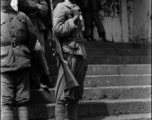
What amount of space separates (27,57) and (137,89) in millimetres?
2939

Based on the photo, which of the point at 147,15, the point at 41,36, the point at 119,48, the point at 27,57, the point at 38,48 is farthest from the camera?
the point at 147,15

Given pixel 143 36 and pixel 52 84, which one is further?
pixel 143 36

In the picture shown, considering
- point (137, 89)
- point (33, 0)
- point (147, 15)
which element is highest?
point (33, 0)

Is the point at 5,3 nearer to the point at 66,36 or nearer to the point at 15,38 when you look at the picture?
the point at 15,38

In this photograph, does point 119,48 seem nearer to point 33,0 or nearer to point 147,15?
point 147,15

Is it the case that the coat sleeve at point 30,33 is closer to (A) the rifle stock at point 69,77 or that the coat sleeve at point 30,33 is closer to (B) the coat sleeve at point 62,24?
(B) the coat sleeve at point 62,24

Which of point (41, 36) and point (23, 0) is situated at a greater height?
point (23, 0)

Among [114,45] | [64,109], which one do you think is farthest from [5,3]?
[114,45]

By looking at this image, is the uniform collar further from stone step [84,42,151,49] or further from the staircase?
stone step [84,42,151,49]

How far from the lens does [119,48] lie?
912 cm

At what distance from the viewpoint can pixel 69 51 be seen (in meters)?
4.48

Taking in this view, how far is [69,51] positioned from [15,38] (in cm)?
83

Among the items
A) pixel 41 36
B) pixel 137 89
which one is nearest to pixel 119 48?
pixel 137 89

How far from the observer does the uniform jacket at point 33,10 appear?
18.0 feet
